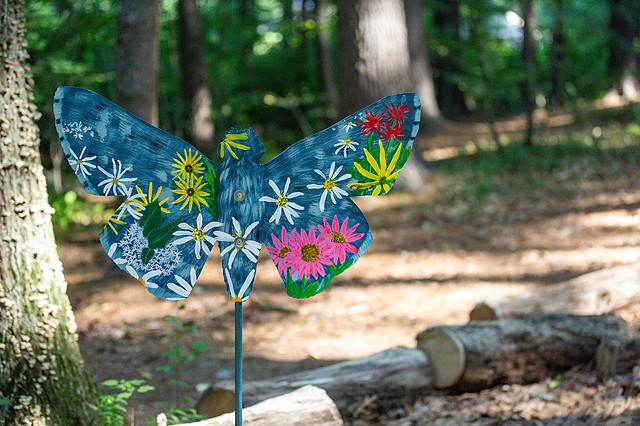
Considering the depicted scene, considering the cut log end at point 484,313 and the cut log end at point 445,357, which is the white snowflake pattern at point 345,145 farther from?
the cut log end at point 484,313

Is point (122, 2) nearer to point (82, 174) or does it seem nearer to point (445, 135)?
point (82, 174)

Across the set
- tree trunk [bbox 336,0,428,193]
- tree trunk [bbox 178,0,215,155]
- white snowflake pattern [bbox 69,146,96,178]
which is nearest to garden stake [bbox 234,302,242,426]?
white snowflake pattern [bbox 69,146,96,178]

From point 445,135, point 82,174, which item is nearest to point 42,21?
point 82,174

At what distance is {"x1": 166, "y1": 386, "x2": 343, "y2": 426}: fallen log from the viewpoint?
3.15m

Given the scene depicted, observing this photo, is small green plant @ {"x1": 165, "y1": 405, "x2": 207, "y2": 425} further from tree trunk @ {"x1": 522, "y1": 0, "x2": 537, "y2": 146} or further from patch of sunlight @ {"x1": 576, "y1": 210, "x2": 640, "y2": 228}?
tree trunk @ {"x1": 522, "y1": 0, "x2": 537, "y2": 146}

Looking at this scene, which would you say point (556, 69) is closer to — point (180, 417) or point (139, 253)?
point (180, 417)

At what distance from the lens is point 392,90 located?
894 cm

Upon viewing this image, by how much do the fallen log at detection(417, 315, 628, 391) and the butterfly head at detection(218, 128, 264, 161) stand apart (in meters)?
2.05

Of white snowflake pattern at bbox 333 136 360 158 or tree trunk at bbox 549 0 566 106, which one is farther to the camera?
tree trunk at bbox 549 0 566 106

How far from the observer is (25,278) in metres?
2.98

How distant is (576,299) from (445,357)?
1.62m

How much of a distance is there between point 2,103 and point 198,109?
8.64 metres

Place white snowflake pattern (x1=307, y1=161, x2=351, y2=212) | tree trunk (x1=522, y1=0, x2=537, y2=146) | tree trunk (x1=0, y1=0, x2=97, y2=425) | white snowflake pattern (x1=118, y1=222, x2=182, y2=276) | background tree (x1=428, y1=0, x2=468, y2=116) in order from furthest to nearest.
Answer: background tree (x1=428, y1=0, x2=468, y2=116), tree trunk (x1=522, y1=0, x2=537, y2=146), tree trunk (x1=0, y1=0, x2=97, y2=425), white snowflake pattern (x1=307, y1=161, x2=351, y2=212), white snowflake pattern (x1=118, y1=222, x2=182, y2=276)

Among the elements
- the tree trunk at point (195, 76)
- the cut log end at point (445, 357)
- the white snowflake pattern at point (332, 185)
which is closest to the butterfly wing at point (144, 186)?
the white snowflake pattern at point (332, 185)
